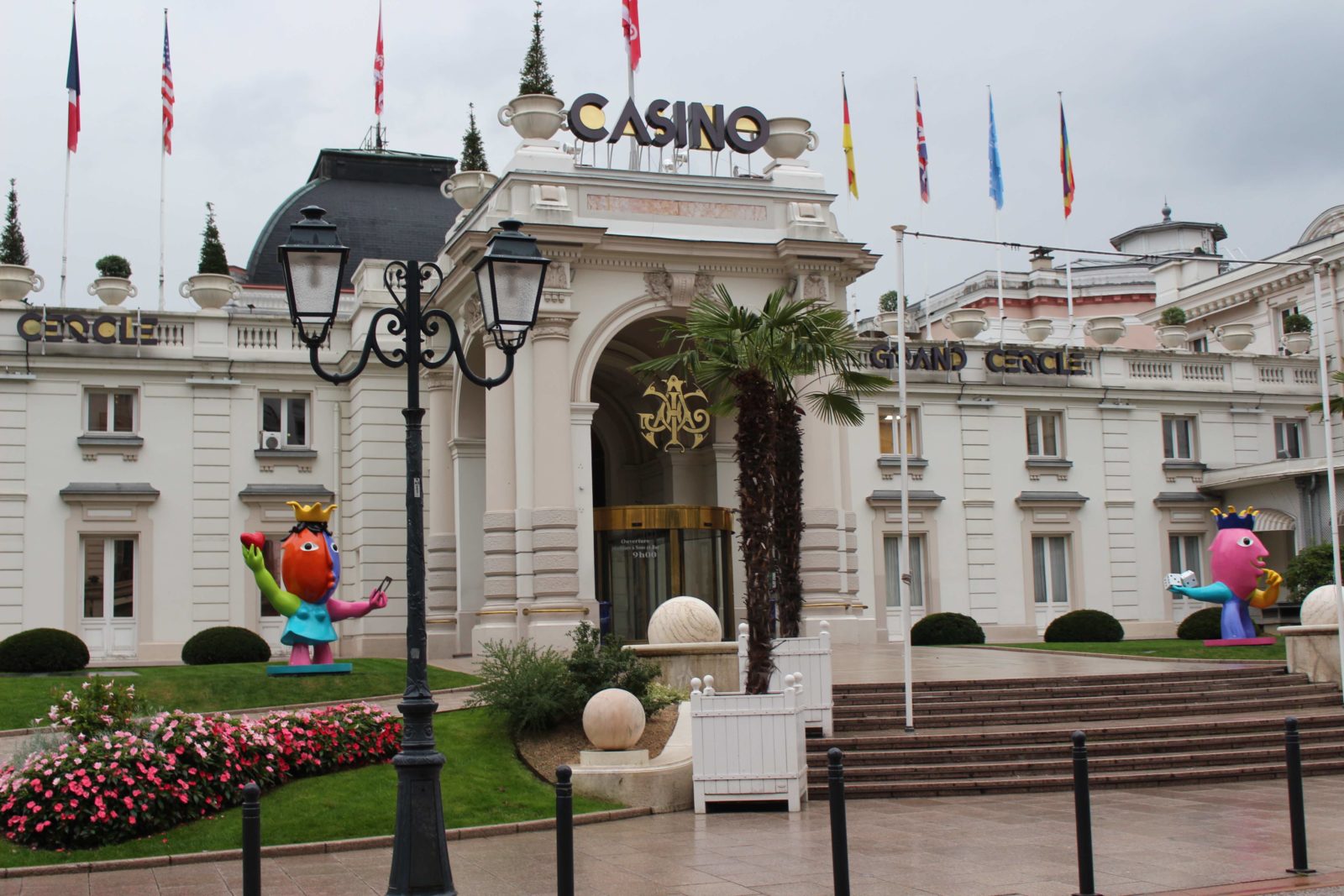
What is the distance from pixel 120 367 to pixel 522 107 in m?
11.5

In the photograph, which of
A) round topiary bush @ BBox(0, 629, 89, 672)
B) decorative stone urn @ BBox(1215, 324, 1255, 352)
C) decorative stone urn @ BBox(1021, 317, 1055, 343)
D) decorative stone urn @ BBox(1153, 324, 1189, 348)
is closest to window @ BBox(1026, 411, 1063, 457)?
decorative stone urn @ BBox(1021, 317, 1055, 343)

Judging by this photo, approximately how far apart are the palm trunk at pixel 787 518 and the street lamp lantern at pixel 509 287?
7.81 m

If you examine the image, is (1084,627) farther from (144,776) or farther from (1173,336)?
(144,776)

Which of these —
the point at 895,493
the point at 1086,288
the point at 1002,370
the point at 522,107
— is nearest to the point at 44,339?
the point at 522,107

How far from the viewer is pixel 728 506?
104 ft

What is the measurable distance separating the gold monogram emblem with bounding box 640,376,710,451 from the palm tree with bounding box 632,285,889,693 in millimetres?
9636

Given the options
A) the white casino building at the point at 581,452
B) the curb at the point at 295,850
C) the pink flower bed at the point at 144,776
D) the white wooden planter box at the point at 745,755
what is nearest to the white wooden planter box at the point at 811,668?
the white wooden planter box at the point at 745,755

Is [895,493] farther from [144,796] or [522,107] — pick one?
[144,796]

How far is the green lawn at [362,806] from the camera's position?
13609 mm

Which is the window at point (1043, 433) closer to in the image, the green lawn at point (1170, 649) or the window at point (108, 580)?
the green lawn at point (1170, 649)

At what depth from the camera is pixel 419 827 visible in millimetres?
10102

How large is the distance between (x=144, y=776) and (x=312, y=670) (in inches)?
363

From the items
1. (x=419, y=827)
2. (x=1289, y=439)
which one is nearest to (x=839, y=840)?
(x=419, y=827)

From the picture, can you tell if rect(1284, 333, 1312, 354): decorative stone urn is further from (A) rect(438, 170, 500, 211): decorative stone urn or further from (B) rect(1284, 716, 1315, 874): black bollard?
(B) rect(1284, 716, 1315, 874): black bollard
